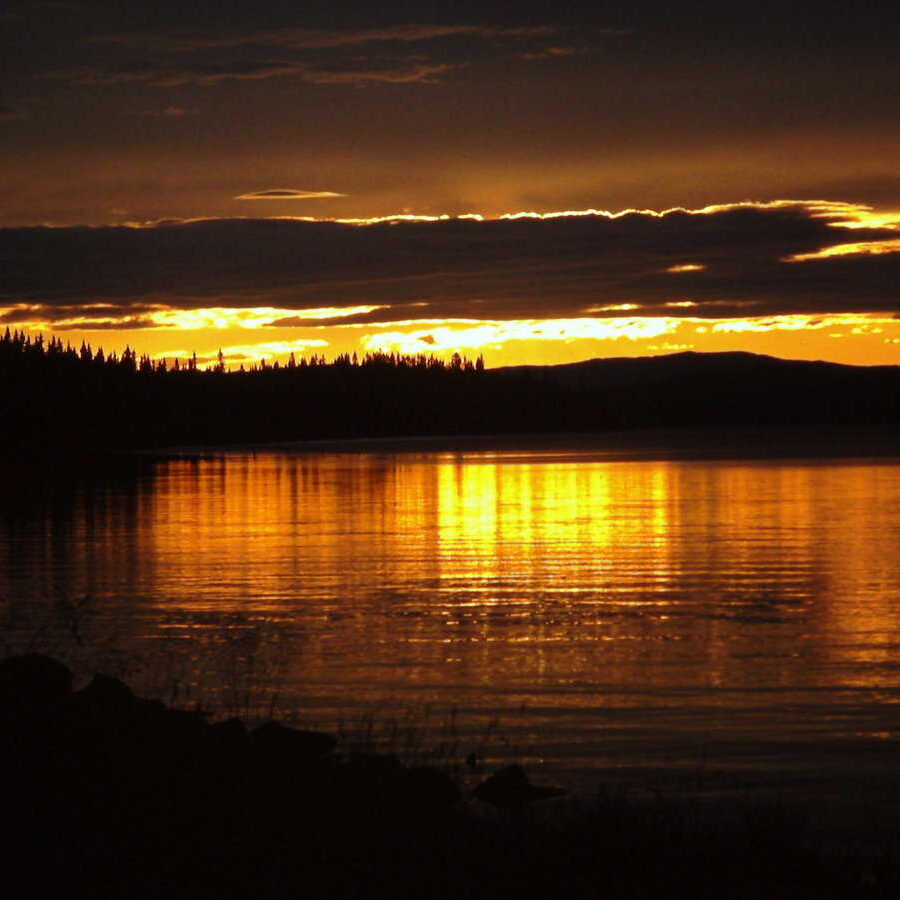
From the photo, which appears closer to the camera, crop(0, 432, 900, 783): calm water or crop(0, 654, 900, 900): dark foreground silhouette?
crop(0, 654, 900, 900): dark foreground silhouette

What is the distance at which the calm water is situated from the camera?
18.7 m

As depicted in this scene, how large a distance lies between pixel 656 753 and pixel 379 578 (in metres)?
20.0

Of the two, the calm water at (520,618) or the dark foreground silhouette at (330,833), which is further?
the calm water at (520,618)

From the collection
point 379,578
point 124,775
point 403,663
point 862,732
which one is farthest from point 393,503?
point 124,775

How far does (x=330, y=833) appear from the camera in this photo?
11539 millimetres

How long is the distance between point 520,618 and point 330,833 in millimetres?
17414

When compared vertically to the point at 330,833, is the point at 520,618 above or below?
above

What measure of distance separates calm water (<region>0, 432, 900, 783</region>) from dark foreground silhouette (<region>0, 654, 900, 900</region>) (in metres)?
3.17

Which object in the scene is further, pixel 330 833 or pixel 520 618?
pixel 520 618

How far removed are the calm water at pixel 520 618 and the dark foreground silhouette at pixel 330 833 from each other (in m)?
3.17

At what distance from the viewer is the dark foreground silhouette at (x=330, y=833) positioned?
10.2m

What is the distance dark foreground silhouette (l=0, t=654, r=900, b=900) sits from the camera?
10203 millimetres

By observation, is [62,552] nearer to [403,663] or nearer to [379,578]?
[379,578]

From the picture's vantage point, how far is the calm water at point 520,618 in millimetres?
18688
